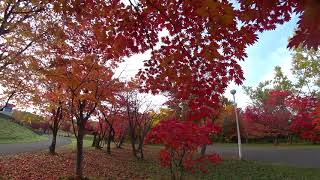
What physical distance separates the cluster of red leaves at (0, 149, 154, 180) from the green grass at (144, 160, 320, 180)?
1.03 metres

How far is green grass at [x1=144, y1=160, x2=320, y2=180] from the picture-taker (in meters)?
17.8

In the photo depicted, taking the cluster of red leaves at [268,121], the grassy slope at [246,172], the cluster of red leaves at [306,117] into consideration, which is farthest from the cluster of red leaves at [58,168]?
the cluster of red leaves at [268,121]

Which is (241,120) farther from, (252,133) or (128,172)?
(128,172)

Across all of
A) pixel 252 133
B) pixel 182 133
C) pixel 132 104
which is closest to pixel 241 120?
pixel 252 133

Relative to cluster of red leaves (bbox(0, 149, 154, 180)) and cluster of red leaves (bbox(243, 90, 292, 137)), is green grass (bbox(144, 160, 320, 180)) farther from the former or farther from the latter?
cluster of red leaves (bbox(243, 90, 292, 137))

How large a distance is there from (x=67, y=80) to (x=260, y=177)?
36.5ft

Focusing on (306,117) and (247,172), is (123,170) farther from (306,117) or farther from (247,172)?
(306,117)

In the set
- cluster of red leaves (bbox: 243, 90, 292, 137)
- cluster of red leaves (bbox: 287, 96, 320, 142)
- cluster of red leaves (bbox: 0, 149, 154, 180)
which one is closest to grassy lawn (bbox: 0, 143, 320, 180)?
cluster of red leaves (bbox: 0, 149, 154, 180)

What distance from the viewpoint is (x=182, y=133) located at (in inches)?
557

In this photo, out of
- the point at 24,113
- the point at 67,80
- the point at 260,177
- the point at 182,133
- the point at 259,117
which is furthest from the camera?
the point at 259,117

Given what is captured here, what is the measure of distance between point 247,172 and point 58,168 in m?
10.1

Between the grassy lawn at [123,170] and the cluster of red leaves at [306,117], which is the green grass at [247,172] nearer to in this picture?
the grassy lawn at [123,170]

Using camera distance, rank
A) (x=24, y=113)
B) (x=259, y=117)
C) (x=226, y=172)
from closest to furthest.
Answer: (x=226, y=172) < (x=24, y=113) < (x=259, y=117)

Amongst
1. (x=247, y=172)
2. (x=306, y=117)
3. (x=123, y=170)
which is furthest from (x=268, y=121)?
(x=123, y=170)
